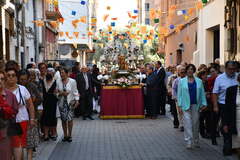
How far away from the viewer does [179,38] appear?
37281mm

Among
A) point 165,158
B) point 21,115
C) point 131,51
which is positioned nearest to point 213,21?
point 131,51

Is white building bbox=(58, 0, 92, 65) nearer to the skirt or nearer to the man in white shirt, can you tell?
the man in white shirt

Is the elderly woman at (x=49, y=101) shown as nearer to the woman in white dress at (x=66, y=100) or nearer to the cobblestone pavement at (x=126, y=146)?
the woman in white dress at (x=66, y=100)

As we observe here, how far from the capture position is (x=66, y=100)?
12180mm

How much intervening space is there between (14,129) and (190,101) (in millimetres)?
4644

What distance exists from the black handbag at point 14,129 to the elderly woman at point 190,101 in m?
4.44

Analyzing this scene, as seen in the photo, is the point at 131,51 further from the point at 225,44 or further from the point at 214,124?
the point at 214,124

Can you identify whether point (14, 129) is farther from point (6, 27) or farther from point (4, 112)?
point (6, 27)

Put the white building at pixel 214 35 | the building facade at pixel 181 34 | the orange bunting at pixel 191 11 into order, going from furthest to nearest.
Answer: the building facade at pixel 181 34 → the orange bunting at pixel 191 11 → the white building at pixel 214 35

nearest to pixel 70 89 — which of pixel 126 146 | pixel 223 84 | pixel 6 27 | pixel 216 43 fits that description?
pixel 126 146

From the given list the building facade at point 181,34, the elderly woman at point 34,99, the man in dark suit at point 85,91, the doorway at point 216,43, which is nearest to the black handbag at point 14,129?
the elderly woman at point 34,99

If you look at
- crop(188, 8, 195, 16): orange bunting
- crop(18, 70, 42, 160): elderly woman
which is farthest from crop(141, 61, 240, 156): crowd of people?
crop(188, 8, 195, 16): orange bunting

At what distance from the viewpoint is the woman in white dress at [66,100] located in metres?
12.1

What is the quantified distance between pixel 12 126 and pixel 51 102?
4.92 metres
